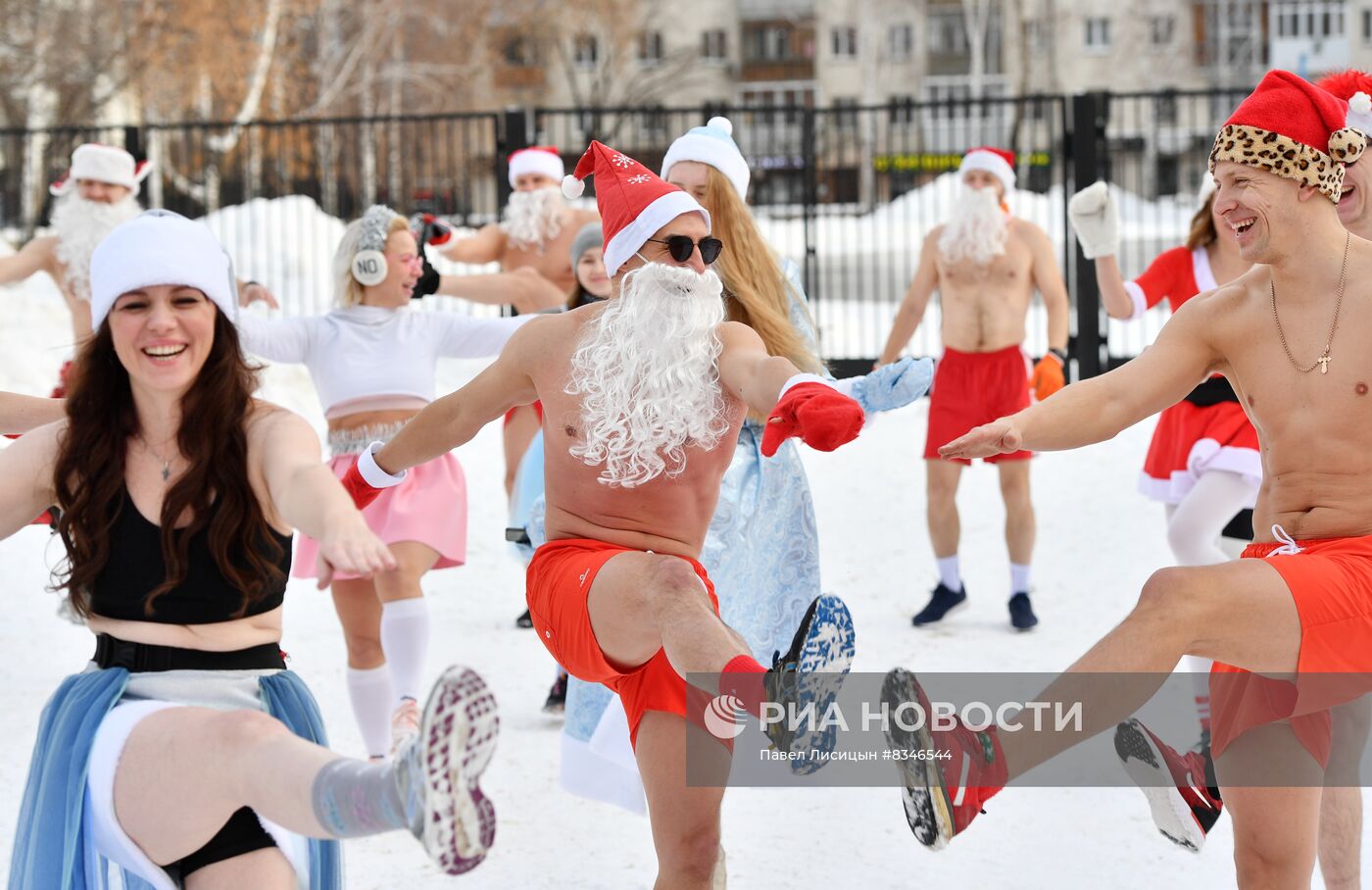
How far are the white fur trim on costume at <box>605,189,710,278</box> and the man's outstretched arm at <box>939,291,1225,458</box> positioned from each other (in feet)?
2.66

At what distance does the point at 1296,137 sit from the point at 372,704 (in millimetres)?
3281

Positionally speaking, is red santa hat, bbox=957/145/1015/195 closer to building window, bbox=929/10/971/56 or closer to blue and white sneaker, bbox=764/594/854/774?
blue and white sneaker, bbox=764/594/854/774

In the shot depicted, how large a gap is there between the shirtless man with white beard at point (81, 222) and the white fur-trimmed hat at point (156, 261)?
472 centimetres

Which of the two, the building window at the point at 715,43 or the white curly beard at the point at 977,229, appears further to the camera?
the building window at the point at 715,43

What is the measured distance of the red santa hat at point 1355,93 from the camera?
3521 millimetres

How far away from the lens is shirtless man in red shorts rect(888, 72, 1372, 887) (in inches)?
114

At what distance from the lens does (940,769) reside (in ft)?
9.40

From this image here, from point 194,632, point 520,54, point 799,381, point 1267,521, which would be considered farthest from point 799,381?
point 520,54

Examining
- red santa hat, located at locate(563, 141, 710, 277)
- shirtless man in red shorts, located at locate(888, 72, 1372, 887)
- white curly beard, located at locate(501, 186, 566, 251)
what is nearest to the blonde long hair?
red santa hat, located at locate(563, 141, 710, 277)

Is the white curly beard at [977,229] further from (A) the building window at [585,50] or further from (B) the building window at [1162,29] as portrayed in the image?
(B) the building window at [1162,29]

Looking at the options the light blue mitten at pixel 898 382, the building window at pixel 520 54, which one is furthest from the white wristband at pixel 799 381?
the building window at pixel 520 54

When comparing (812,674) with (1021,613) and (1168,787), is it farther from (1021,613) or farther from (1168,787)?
(1021,613)

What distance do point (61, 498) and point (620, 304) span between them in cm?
125

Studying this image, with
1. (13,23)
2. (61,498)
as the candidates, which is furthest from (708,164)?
(13,23)
